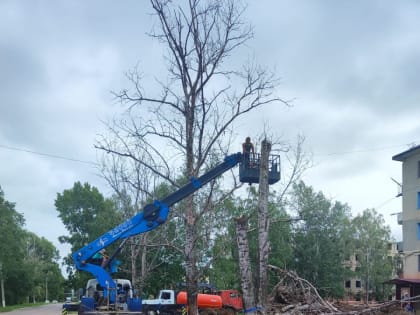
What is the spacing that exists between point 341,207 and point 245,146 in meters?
53.9

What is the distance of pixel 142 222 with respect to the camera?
19.4m

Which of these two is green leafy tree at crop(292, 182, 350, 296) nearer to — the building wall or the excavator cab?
the building wall

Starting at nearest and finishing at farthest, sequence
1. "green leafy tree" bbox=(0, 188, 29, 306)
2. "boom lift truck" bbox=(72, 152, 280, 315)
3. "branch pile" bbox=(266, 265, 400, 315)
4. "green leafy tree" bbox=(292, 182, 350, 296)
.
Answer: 1. "branch pile" bbox=(266, 265, 400, 315)
2. "boom lift truck" bbox=(72, 152, 280, 315)
3. "green leafy tree" bbox=(0, 188, 29, 306)
4. "green leafy tree" bbox=(292, 182, 350, 296)

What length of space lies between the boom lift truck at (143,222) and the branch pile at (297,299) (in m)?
3.01

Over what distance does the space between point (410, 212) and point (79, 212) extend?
31.8 m

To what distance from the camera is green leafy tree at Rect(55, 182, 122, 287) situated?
5294 cm

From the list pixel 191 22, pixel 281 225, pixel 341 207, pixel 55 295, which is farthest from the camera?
pixel 55 295

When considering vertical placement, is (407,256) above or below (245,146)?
below

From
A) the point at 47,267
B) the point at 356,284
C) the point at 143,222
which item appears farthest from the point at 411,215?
the point at 47,267


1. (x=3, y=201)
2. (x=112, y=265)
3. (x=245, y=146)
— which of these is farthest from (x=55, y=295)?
(x=245, y=146)

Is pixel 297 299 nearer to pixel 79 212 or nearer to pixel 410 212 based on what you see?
pixel 410 212

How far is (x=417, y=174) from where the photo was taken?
151ft

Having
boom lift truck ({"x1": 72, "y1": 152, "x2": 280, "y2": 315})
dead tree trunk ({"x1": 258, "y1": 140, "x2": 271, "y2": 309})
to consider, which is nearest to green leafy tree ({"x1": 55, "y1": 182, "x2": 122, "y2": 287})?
boom lift truck ({"x1": 72, "y1": 152, "x2": 280, "y2": 315})

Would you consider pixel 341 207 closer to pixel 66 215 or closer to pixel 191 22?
pixel 66 215
